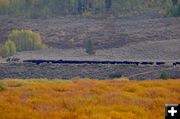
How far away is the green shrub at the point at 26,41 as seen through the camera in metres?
73.4

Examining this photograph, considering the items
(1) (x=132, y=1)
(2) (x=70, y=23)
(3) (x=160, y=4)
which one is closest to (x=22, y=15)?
(2) (x=70, y=23)

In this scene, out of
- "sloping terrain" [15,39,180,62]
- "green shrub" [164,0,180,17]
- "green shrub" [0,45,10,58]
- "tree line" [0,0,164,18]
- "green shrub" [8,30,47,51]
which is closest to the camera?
"sloping terrain" [15,39,180,62]

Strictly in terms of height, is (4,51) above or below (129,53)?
above

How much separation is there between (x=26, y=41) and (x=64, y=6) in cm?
3495

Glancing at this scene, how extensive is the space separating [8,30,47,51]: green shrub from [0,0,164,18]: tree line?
88.7 feet

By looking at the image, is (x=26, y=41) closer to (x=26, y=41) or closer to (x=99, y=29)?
(x=26, y=41)

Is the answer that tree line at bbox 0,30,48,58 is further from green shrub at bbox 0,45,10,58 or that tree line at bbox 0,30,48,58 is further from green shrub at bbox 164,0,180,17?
green shrub at bbox 164,0,180,17

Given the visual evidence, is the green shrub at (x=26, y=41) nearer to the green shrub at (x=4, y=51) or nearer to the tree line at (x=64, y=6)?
the green shrub at (x=4, y=51)

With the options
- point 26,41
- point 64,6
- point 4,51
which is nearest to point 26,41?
point 26,41

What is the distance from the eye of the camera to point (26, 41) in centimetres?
7450

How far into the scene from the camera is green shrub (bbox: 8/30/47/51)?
73.4 metres

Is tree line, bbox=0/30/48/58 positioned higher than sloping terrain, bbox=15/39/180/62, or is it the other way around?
tree line, bbox=0/30/48/58

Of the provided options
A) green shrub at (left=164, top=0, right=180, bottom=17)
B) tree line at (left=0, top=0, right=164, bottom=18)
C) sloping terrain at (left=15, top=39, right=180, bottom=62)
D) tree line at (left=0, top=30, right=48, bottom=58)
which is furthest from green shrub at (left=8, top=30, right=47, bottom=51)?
green shrub at (left=164, top=0, right=180, bottom=17)

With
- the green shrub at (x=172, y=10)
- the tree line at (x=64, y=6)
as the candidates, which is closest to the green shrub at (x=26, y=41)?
the tree line at (x=64, y=6)
